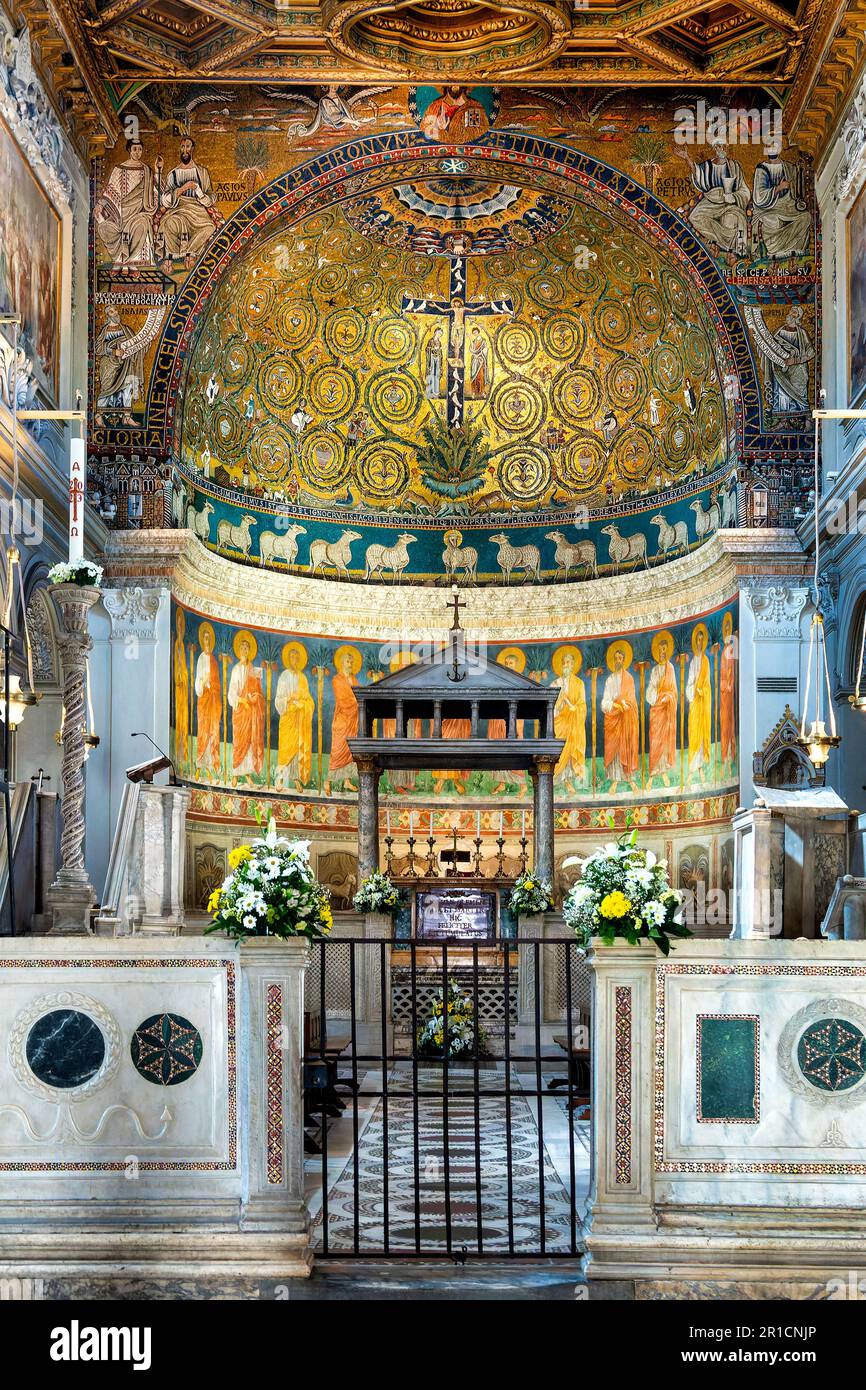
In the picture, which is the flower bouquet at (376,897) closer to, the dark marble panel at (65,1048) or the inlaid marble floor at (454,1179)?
the inlaid marble floor at (454,1179)

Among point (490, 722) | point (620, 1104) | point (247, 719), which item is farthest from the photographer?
point (490, 722)

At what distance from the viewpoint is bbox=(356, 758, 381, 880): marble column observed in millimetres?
20078

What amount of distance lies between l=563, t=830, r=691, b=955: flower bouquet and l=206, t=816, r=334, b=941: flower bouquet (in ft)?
4.80

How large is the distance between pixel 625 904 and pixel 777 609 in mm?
12777

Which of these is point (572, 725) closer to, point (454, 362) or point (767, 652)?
point (767, 652)

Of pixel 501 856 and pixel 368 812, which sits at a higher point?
pixel 368 812

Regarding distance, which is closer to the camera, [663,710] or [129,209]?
[129,209]

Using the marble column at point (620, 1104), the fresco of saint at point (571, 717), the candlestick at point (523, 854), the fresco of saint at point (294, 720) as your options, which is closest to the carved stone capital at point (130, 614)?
the fresco of saint at point (294, 720)

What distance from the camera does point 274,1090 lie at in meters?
8.25

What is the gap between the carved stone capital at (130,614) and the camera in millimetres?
20438

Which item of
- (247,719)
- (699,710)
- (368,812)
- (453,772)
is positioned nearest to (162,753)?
(368,812)

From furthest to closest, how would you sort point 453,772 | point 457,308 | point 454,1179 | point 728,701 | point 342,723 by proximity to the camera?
point 453,772
point 342,723
point 457,308
point 728,701
point 454,1179

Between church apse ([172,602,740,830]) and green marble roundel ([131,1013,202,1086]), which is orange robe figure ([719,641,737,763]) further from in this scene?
green marble roundel ([131,1013,202,1086])

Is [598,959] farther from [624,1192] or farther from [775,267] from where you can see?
[775,267]
